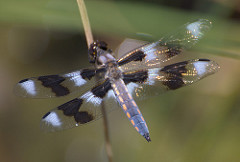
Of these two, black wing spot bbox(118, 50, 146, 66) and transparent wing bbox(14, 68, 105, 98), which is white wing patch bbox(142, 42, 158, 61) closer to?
black wing spot bbox(118, 50, 146, 66)

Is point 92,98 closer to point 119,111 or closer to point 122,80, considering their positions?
point 122,80

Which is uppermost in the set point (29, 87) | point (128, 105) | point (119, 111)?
A: point (29, 87)

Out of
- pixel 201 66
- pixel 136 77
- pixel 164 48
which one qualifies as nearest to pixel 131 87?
pixel 136 77

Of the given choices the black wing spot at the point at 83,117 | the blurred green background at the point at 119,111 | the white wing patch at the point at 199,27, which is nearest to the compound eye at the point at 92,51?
the blurred green background at the point at 119,111

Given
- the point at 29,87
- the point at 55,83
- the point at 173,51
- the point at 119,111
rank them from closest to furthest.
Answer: the point at 29,87, the point at 55,83, the point at 173,51, the point at 119,111

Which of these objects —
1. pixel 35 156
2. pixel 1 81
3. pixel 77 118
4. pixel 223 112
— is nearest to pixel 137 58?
pixel 77 118

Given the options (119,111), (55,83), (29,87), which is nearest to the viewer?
(29,87)

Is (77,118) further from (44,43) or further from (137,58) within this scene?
(44,43)
